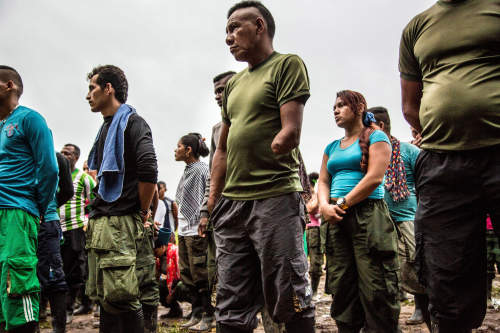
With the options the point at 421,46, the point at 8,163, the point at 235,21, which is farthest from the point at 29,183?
the point at 421,46

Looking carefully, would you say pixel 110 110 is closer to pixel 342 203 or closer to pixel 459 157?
pixel 342 203

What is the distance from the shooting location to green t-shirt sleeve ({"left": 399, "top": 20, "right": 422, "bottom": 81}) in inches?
99.6

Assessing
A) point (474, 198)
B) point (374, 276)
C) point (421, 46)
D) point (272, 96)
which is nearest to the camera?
point (474, 198)

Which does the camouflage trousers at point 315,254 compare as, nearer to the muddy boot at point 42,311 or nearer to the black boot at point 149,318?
the black boot at point 149,318

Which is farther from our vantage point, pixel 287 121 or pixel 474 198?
pixel 287 121

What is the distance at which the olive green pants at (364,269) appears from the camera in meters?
3.09

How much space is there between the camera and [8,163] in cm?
351

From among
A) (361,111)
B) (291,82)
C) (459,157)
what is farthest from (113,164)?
(459,157)

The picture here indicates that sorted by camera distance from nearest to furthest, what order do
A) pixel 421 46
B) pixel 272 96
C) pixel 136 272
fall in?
pixel 421 46 → pixel 272 96 → pixel 136 272

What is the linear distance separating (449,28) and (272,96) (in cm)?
104

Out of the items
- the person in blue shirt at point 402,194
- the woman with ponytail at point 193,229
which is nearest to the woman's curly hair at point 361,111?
the person in blue shirt at point 402,194

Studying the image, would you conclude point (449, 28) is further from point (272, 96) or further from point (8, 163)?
point (8, 163)

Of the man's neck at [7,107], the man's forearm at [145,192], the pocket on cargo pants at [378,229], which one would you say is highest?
the man's neck at [7,107]

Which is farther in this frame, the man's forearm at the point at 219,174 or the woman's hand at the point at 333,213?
the woman's hand at the point at 333,213
